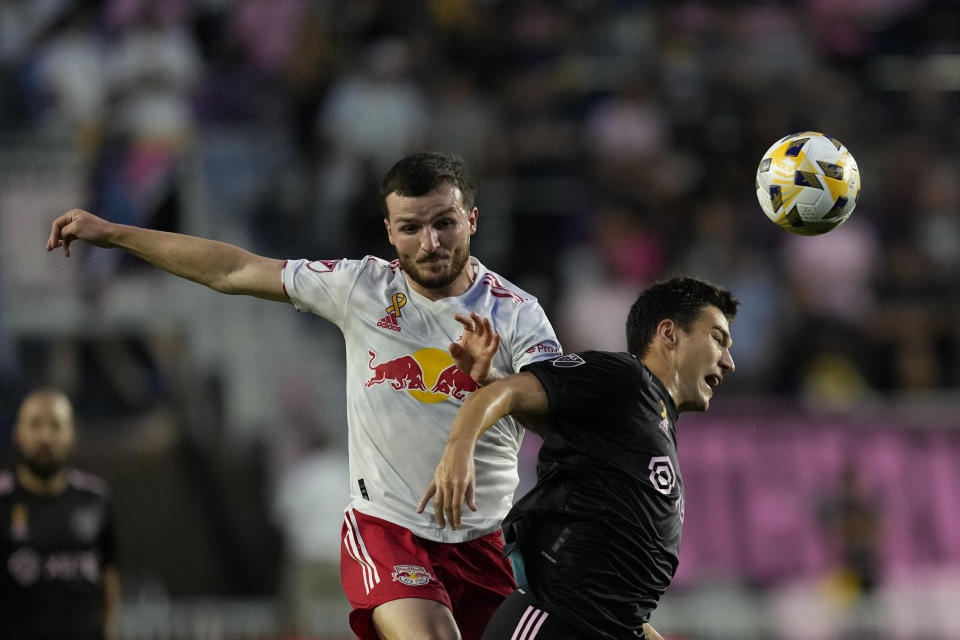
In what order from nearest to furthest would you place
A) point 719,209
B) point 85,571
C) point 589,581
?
point 589,581 < point 85,571 < point 719,209

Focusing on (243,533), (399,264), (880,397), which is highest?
(399,264)

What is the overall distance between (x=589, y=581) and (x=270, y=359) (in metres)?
7.43

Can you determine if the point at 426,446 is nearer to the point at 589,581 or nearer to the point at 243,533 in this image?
the point at 589,581

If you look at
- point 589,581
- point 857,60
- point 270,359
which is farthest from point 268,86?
point 589,581

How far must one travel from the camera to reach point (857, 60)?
14.6 m

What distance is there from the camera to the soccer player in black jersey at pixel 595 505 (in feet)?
16.5

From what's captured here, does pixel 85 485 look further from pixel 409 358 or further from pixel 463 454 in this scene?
pixel 463 454

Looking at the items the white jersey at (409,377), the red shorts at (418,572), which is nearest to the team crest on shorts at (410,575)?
the red shorts at (418,572)

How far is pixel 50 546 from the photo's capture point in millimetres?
9031

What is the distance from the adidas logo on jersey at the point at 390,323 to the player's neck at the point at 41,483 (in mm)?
4149

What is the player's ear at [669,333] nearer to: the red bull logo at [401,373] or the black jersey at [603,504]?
the black jersey at [603,504]

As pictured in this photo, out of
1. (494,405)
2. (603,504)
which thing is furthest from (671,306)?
(494,405)

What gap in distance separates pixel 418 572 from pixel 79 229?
1.81 m

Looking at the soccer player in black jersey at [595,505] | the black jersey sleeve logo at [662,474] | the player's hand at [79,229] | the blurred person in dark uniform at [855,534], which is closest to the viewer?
the soccer player in black jersey at [595,505]
